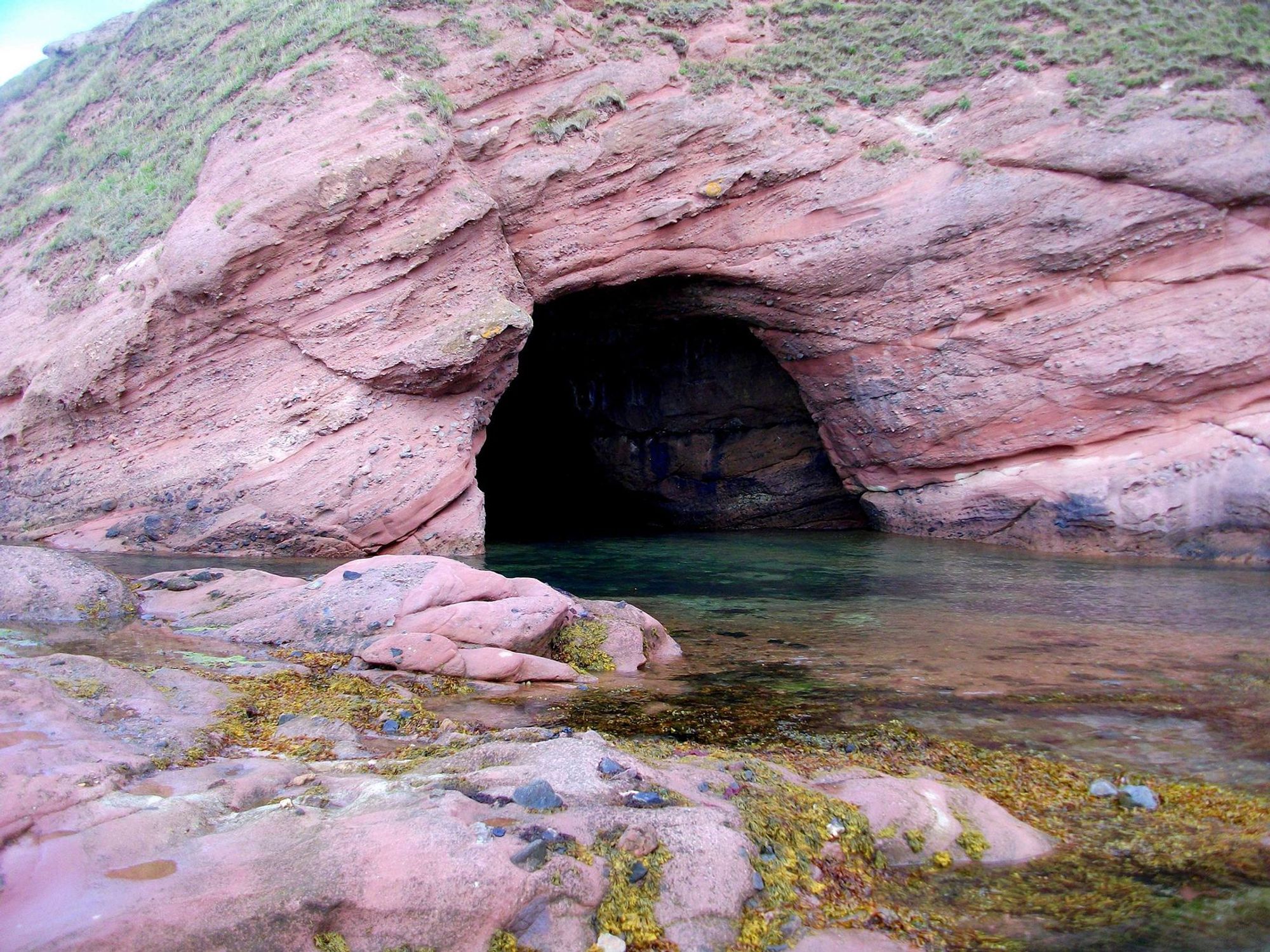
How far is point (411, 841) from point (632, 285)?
44.9ft

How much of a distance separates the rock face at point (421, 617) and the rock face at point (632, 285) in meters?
5.66

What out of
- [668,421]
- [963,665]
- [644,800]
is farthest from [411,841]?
[668,421]

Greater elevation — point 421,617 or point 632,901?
point 421,617

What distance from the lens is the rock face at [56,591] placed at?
718 cm

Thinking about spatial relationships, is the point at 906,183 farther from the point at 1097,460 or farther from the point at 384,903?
the point at 384,903

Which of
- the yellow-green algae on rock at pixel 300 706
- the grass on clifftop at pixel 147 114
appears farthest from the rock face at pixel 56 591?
the grass on clifftop at pixel 147 114

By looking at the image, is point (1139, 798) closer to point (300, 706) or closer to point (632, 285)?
point (300, 706)

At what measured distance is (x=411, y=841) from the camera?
308 cm

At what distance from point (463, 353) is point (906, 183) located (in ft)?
24.8

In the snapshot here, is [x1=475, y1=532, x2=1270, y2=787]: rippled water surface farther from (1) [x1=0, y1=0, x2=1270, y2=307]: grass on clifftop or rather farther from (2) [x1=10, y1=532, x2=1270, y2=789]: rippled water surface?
(1) [x1=0, y1=0, x2=1270, y2=307]: grass on clifftop

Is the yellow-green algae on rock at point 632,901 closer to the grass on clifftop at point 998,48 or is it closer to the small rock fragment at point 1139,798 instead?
the small rock fragment at point 1139,798

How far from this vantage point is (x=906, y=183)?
47.9 feet

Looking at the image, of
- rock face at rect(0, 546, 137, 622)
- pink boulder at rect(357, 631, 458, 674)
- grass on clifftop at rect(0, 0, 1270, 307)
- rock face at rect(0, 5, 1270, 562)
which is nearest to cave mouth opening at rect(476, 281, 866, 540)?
rock face at rect(0, 5, 1270, 562)

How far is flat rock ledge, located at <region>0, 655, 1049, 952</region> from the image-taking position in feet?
8.91
